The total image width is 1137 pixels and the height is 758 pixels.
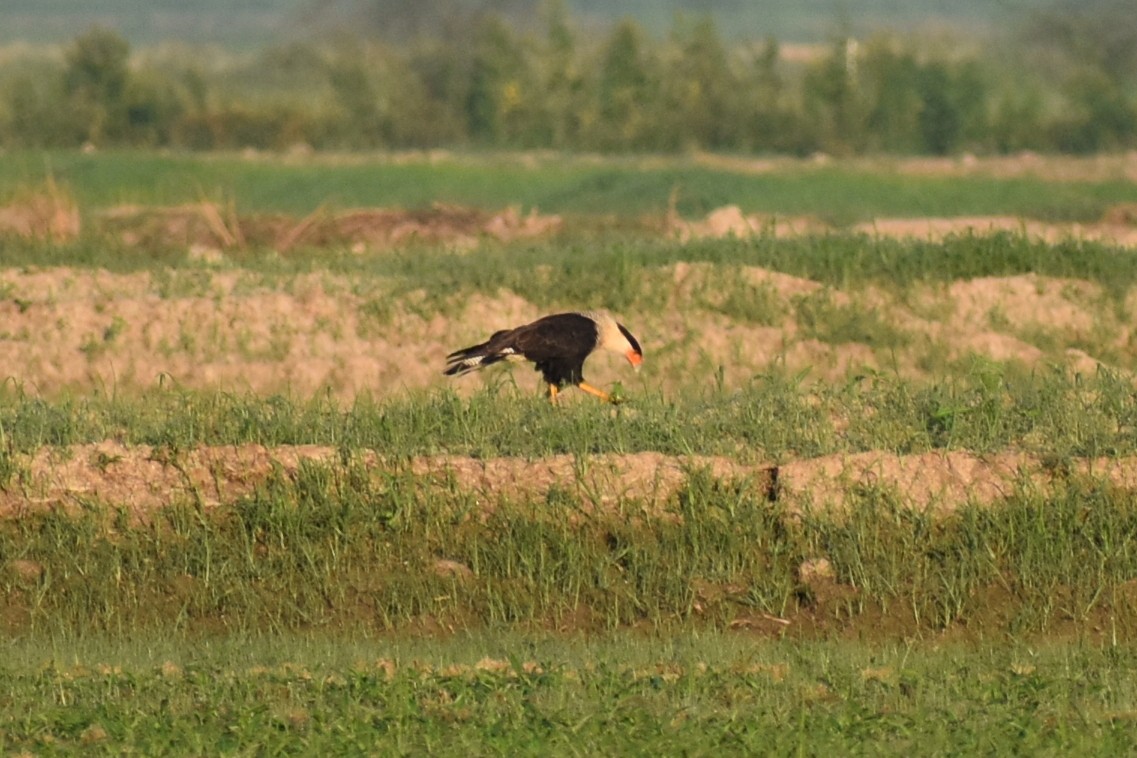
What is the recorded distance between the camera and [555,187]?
30.1 metres

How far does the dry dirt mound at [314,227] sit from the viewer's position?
18469mm

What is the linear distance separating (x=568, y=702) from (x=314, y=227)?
44.1ft

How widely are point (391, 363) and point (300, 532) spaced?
465cm

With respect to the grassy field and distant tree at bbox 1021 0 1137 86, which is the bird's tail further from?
distant tree at bbox 1021 0 1137 86

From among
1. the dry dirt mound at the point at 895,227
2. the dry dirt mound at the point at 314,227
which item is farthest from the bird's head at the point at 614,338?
the dry dirt mound at the point at 314,227

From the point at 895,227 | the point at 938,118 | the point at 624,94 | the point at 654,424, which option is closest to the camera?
the point at 654,424

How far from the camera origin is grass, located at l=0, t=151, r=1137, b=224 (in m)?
25.1

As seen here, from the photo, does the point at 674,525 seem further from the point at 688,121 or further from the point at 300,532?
the point at 688,121

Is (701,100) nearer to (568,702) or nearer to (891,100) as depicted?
(891,100)

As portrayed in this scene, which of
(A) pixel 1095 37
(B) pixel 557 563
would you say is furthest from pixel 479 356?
(A) pixel 1095 37

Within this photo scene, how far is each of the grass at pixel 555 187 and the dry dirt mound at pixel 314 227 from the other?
9.63 ft

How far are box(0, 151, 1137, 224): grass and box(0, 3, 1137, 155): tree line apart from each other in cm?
937

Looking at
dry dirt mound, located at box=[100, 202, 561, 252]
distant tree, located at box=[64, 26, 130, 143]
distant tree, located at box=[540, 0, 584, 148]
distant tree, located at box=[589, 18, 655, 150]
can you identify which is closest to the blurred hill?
distant tree, located at box=[540, 0, 584, 148]

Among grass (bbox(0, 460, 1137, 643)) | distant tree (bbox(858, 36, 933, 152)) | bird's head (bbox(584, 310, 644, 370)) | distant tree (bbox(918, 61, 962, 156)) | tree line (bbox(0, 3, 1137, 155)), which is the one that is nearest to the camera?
grass (bbox(0, 460, 1137, 643))
